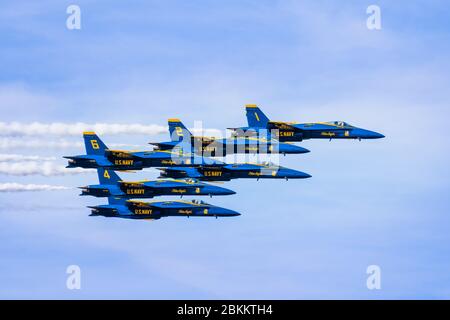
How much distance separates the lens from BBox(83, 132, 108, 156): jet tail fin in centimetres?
19862

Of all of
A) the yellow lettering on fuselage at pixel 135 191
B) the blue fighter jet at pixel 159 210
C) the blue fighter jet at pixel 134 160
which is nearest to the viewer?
the blue fighter jet at pixel 134 160

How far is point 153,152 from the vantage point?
188 metres

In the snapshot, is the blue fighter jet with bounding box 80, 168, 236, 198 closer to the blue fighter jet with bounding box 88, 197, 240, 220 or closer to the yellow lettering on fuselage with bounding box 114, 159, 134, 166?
the blue fighter jet with bounding box 88, 197, 240, 220

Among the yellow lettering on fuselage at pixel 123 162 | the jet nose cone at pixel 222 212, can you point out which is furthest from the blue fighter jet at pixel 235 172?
the yellow lettering on fuselage at pixel 123 162

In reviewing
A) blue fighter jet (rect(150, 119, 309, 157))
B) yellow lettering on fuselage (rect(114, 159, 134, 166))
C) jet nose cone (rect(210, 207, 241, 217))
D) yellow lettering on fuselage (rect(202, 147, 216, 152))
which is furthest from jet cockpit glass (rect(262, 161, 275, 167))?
yellow lettering on fuselage (rect(114, 159, 134, 166))

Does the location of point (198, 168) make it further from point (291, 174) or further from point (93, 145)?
point (93, 145)

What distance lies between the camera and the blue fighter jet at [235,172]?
195 m

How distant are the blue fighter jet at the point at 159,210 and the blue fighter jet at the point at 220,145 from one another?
8.35 meters

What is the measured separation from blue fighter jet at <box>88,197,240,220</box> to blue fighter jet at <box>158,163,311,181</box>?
161 inches

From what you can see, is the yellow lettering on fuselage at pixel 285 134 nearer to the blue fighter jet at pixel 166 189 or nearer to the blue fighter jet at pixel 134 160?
the blue fighter jet at pixel 166 189

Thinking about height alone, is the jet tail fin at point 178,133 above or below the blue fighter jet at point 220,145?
above

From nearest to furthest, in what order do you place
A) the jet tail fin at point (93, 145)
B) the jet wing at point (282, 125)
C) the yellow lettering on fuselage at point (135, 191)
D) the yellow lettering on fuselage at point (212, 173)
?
the yellow lettering on fuselage at point (135, 191), the yellow lettering on fuselage at point (212, 173), the jet wing at point (282, 125), the jet tail fin at point (93, 145)
